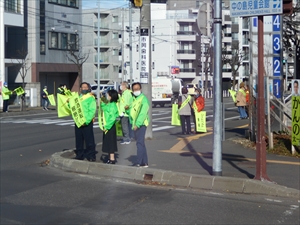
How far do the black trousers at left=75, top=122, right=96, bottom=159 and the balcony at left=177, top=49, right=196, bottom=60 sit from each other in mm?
58844

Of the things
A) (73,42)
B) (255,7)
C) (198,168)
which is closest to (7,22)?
(73,42)

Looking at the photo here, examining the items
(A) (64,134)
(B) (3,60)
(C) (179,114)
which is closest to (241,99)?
(C) (179,114)

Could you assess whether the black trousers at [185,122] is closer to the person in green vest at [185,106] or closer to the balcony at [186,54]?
the person in green vest at [185,106]

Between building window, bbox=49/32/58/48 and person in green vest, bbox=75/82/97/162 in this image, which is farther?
building window, bbox=49/32/58/48

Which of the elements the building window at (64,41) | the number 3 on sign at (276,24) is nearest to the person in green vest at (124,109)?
the number 3 on sign at (276,24)

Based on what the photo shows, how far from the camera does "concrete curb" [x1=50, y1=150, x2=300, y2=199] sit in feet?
29.3

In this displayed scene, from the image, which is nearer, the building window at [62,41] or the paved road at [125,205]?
the paved road at [125,205]

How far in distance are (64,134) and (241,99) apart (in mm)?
9820

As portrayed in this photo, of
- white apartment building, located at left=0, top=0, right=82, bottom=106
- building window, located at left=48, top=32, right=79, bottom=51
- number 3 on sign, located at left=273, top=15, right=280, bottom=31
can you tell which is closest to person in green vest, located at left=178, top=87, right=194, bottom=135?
number 3 on sign, located at left=273, top=15, right=280, bottom=31

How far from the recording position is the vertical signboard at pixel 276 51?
1627cm

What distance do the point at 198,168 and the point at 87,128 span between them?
2916 millimetres

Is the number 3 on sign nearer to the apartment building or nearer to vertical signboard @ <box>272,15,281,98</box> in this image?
vertical signboard @ <box>272,15,281,98</box>

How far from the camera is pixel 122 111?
51.1 ft

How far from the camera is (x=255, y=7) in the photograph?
8836mm
